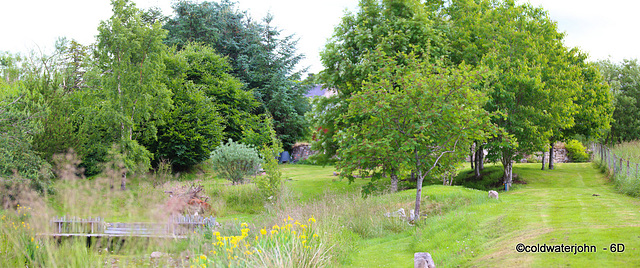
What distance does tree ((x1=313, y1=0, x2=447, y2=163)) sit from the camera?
19.0 meters

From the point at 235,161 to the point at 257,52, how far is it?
21233 mm

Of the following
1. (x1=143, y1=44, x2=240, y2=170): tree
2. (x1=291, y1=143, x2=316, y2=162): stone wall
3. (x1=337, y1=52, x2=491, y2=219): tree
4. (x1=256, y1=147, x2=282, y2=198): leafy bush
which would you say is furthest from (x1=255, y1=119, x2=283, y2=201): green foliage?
(x1=291, y1=143, x2=316, y2=162): stone wall

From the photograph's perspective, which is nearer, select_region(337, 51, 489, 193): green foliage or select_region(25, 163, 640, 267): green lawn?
select_region(25, 163, 640, 267): green lawn

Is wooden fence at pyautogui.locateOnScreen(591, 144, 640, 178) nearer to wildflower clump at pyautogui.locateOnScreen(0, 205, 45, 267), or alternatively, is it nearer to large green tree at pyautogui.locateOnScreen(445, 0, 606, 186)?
large green tree at pyautogui.locateOnScreen(445, 0, 606, 186)

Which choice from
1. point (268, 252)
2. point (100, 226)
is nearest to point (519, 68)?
point (268, 252)

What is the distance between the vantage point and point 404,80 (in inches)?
451

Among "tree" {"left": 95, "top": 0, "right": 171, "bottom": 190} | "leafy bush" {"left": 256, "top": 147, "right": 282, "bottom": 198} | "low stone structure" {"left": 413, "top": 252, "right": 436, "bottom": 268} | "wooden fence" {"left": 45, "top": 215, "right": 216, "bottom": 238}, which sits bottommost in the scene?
"wooden fence" {"left": 45, "top": 215, "right": 216, "bottom": 238}

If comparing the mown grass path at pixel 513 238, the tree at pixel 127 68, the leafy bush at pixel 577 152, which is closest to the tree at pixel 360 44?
the tree at pixel 127 68

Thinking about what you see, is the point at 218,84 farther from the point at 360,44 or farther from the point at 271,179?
the point at 271,179

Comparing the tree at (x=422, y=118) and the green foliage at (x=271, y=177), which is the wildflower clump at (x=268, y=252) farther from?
the green foliage at (x=271, y=177)

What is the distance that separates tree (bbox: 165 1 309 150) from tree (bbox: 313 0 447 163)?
1705 centimetres

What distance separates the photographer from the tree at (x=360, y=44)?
18984mm

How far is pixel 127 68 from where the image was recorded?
61.9 ft

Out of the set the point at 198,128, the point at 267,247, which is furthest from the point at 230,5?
the point at 267,247
